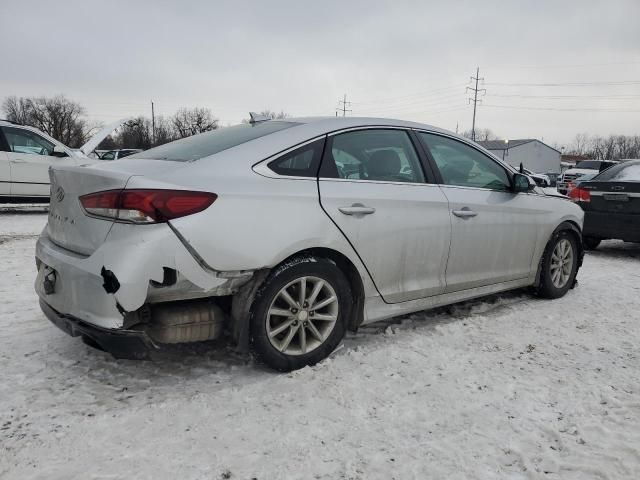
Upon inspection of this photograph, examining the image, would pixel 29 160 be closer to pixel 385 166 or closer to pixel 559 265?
pixel 385 166

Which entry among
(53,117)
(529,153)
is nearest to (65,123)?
(53,117)

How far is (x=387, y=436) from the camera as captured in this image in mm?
2350

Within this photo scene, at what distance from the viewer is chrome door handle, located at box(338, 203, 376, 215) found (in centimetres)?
305

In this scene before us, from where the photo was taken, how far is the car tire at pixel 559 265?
4.63 metres

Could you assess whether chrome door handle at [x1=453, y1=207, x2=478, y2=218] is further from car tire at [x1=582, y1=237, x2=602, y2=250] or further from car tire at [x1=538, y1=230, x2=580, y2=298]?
car tire at [x1=582, y1=237, x2=602, y2=250]

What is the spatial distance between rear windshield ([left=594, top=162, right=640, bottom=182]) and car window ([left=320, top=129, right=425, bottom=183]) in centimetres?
500

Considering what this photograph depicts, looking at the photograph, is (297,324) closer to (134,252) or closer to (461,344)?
(134,252)

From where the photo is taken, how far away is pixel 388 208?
3258mm

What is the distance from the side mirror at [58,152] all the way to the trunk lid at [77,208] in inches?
305

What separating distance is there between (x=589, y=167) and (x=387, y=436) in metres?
27.5

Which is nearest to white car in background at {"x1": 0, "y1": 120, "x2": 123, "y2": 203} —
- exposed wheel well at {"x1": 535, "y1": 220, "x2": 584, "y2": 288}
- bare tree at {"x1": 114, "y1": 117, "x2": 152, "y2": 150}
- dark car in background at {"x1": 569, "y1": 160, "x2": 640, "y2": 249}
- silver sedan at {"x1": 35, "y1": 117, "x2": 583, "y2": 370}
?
silver sedan at {"x1": 35, "y1": 117, "x2": 583, "y2": 370}

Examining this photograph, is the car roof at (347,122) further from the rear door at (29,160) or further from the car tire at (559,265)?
the rear door at (29,160)

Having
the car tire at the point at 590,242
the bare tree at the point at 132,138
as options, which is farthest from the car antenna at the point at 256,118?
the bare tree at the point at 132,138

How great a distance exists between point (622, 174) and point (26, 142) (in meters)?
10.5
